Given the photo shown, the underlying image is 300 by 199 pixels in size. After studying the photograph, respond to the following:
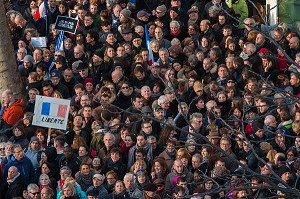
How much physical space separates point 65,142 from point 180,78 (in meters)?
2.44

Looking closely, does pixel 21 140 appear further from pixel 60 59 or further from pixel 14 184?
pixel 60 59

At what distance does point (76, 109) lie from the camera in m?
21.7

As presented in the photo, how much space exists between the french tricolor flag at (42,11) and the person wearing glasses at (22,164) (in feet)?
19.0

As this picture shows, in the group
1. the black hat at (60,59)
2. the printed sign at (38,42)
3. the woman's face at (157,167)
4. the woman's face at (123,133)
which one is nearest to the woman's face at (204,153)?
the woman's face at (157,167)

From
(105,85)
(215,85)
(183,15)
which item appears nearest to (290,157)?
(215,85)

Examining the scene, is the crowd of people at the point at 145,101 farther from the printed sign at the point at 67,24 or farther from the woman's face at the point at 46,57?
the printed sign at the point at 67,24

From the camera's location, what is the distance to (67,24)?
24188 millimetres

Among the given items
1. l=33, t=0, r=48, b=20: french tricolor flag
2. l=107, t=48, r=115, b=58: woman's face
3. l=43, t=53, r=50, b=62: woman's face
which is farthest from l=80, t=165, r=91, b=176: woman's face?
l=33, t=0, r=48, b=20: french tricolor flag

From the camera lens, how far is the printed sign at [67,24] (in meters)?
24.1

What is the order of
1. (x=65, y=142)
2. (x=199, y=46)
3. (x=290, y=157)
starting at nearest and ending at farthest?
(x=290, y=157), (x=65, y=142), (x=199, y=46)

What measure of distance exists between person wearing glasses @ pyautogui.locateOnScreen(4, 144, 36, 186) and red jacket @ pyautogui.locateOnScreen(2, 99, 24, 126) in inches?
60.3

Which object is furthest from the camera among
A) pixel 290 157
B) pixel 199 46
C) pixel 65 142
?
pixel 199 46

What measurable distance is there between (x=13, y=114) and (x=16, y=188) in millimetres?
2458

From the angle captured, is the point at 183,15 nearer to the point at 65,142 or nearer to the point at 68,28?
the point at 68,28
